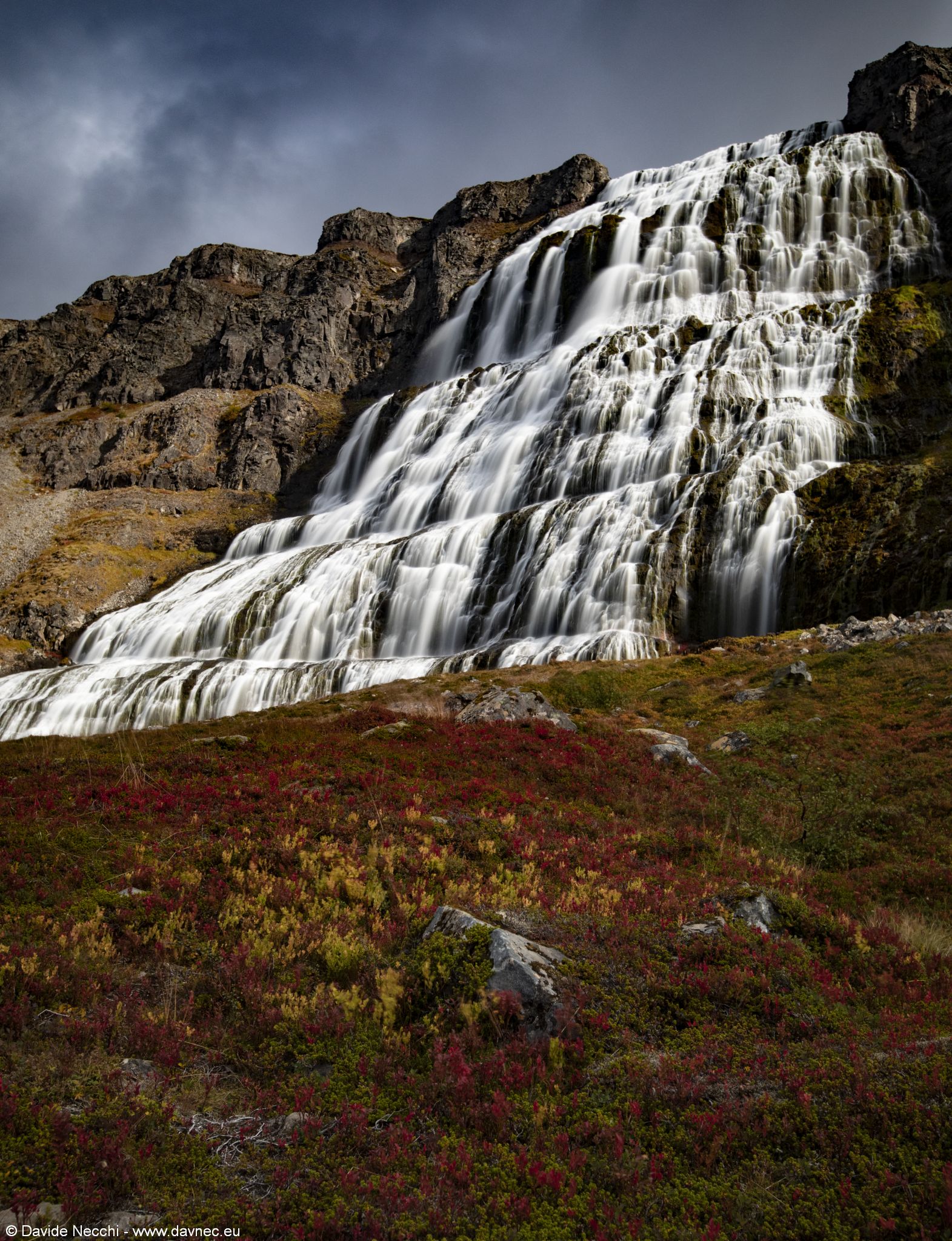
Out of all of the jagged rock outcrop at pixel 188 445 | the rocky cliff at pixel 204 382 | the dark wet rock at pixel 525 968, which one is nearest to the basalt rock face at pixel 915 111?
the rocky cliff at pixel 204 382

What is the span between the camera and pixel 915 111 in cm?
6153

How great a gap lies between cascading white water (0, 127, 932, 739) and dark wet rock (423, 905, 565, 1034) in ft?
73.4

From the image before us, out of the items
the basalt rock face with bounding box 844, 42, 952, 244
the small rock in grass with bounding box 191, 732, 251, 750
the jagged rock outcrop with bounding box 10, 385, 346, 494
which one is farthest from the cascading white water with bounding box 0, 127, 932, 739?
the small rock in grass with bounding box 191, 732, 251, 750

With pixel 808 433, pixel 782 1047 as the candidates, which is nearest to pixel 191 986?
pixel 782 1047

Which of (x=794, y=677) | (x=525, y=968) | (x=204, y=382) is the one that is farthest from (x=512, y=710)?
(x=204, y=382)

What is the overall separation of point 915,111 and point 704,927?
84165 millimetres

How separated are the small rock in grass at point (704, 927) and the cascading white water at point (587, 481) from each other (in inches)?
840

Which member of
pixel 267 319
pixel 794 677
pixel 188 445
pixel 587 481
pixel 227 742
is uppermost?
pixel 267 319

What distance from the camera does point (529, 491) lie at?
4234cm

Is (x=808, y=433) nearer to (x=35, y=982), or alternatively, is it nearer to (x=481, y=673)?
(x=481, y=673)

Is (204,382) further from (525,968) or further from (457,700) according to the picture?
(525,968)

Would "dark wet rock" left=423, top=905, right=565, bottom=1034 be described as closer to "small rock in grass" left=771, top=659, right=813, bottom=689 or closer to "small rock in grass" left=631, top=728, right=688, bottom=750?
"small rock in grass" left=631, top=728, right=688, bottom=750

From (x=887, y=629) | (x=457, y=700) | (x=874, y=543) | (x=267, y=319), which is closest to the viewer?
(x=457, y=700)

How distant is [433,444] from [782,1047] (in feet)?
183
